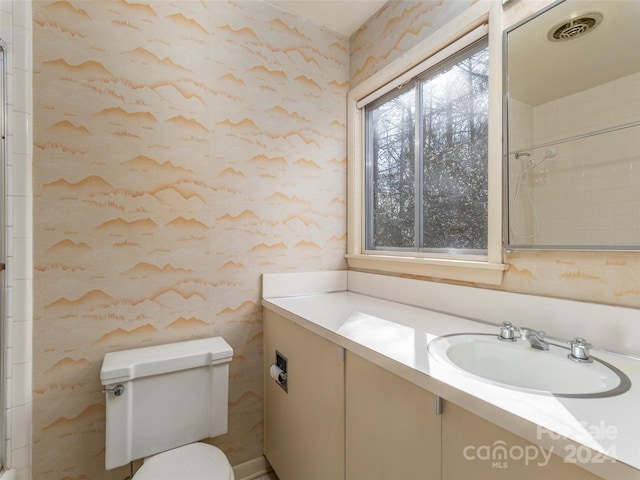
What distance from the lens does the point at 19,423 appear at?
122cm

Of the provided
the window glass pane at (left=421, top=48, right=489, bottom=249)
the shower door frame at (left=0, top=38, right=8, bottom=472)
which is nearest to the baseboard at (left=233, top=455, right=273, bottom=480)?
the shower door frame at (left=0, top=38, right=8, bottom=472)

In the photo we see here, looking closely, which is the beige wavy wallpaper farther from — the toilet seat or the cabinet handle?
the cabinet handle

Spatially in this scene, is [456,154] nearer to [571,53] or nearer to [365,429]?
[571,53]

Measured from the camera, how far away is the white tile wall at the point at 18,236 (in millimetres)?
1203

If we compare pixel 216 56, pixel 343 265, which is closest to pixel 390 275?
pixel 343 265

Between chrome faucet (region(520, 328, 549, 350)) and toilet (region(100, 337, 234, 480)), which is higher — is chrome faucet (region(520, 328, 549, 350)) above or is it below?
above

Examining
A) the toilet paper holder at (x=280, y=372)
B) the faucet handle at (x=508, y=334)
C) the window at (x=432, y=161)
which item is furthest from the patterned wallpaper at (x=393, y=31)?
the toilet paper holder at (x=280, y=372)

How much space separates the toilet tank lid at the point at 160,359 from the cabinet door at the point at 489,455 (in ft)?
3.22

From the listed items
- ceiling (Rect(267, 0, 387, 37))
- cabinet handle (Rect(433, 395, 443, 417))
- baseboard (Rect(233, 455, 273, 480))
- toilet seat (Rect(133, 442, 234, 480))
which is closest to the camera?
cabinet handle (Rect(433, 395, 443, 417))

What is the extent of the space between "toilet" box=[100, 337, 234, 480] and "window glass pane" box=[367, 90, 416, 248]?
1117 millimetres

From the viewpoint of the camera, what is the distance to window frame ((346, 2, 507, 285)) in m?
1.24

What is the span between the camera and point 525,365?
0.98 metres

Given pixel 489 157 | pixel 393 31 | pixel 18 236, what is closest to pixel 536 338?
pixel 489 157

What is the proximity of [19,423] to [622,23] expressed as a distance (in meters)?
2.50
